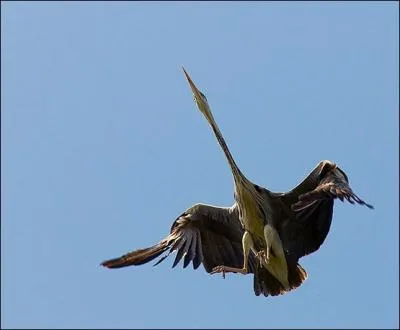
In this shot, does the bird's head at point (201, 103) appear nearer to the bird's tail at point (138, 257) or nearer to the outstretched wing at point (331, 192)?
the outstretched wing at point (331, 192)

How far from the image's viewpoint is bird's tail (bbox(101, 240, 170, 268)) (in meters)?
12.2

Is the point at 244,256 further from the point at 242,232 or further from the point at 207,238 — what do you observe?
the point at 207,238

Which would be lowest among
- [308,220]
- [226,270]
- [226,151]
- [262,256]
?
[226,270]

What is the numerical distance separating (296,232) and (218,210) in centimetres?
113

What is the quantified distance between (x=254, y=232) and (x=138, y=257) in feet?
4.82

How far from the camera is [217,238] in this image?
13305mm

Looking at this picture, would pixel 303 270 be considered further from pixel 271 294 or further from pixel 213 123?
pixel 213 123

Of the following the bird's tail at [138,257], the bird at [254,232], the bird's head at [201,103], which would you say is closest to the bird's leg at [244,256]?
the bird at [254,232]

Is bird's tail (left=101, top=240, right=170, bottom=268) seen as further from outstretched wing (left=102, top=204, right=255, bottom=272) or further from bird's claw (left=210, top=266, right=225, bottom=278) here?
bird's claw (left=210, top=266, right=225, bottom=278)

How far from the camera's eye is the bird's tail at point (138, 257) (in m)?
12.2

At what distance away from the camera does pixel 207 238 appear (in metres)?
13.3

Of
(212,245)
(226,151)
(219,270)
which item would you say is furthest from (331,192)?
(212,245)

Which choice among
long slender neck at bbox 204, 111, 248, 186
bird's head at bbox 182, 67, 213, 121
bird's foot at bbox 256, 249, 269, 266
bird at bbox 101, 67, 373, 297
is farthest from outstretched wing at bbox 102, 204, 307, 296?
bird's head at bbox 182, 67, 213, 121

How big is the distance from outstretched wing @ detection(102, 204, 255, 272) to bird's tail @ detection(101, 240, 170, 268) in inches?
1.6
